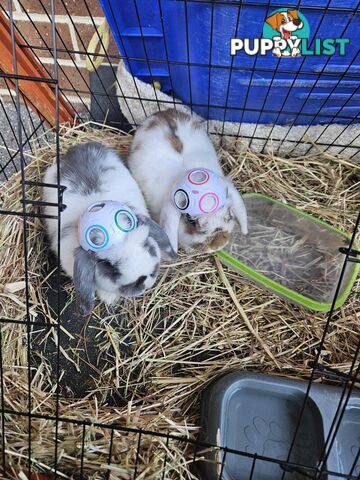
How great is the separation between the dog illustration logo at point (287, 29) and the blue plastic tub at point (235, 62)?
26 millimetres

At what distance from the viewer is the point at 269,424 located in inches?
70.7

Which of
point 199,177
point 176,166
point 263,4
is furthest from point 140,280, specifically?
point 263,4

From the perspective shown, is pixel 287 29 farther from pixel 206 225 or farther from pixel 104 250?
pixel 104 250

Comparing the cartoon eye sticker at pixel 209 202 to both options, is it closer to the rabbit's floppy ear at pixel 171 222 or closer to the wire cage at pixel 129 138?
the rabbit's floppy ear at pixel 171 222

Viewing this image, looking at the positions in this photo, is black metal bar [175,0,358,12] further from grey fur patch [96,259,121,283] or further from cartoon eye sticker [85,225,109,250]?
grey fur patch [96,259,121,283]

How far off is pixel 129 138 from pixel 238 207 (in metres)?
0.75

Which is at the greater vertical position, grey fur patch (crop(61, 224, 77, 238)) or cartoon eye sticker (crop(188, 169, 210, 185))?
cartoon eye sticker (crop(188, 169, 210, 185))

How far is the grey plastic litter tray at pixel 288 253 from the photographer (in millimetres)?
2160

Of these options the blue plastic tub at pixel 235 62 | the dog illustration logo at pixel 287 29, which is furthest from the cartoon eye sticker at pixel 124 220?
the dog illustration logo at pixel 287 29

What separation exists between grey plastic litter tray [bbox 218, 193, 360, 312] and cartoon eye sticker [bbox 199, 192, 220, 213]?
12.7 inches

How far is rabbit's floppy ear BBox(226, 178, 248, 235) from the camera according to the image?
217 centimetres

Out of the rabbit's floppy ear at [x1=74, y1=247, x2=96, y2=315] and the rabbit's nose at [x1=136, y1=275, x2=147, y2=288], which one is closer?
the rabbit's floppy ear at [x1=74, y1=247, x2=96, y2=315]

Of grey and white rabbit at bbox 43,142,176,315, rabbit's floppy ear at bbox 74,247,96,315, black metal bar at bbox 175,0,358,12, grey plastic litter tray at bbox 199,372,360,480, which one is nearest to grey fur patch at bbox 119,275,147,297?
grey and white rabbit at bbox 43,142,176,315

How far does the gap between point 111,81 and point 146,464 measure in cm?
192
